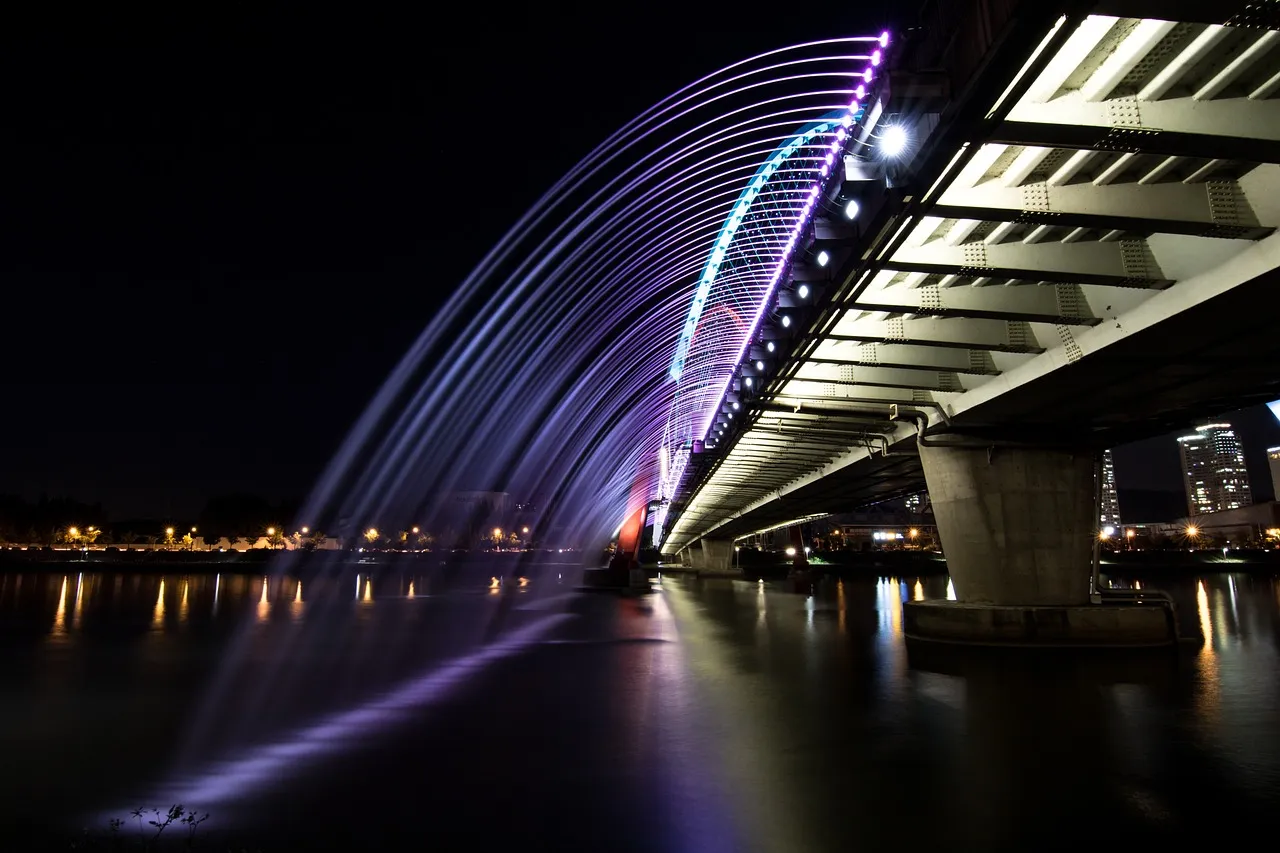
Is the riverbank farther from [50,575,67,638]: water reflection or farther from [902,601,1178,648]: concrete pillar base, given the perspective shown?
[902,601,1178,648]: concrete pillar base

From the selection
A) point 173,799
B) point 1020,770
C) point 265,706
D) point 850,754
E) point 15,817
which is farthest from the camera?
point 265,706

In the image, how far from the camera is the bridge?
31.0 ft

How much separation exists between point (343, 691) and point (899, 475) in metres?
36.8

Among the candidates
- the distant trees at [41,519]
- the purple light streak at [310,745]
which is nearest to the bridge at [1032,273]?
the purple light streak at [310,745]

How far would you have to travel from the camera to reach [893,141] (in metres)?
11.1

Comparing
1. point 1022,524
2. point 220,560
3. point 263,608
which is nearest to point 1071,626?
point 1022,524

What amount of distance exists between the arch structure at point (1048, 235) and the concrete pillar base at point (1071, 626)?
5.72m

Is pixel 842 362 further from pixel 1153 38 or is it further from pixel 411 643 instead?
pixel 411 643

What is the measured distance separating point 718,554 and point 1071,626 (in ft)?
320

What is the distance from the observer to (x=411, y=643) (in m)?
28.6

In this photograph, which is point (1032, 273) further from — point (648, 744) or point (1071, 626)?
point (1071, 626)

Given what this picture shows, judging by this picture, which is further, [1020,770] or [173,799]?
[1020,770]

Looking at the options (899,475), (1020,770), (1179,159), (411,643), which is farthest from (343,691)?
(899,475)

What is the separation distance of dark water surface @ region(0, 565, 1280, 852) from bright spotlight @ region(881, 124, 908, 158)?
336 inches
